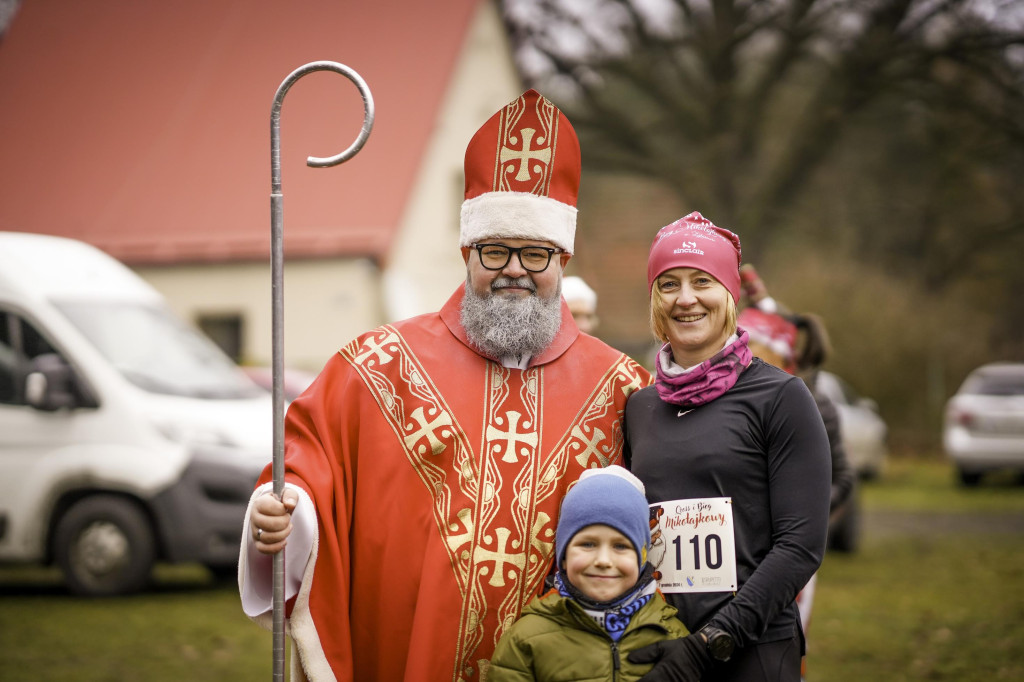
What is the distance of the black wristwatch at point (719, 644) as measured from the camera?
2943 millimetres

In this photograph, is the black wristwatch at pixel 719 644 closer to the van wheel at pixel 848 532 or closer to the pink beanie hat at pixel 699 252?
the pink beanie hat at pixel 699 252

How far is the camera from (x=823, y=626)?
29.6ft

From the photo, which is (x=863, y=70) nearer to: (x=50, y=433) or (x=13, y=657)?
(x=50, y=433)

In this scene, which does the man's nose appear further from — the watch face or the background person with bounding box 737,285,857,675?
Result: the background person with bounding box 737,285,857,675

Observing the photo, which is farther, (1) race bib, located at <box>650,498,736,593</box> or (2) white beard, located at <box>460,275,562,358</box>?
(2) white beard, located at <box>460,275,562,358</box>

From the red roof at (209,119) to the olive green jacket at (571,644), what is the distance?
14.1 meters

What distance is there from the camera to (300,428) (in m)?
3.62

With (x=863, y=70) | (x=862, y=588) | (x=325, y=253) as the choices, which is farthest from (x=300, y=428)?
(x=863, y=70)

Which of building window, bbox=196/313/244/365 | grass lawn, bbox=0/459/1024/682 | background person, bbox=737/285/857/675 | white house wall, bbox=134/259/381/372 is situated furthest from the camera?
building window, bbox=196/313/244/365

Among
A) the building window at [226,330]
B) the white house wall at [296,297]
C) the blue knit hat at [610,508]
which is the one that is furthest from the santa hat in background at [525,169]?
the building window at [226,330]

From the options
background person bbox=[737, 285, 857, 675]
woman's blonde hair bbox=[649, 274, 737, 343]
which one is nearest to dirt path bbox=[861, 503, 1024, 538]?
background person bbox=[737, 285, 857, 675]

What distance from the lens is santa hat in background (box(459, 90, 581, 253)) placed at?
3.72 metres

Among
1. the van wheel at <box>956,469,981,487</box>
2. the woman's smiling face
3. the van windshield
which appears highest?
the van windshield

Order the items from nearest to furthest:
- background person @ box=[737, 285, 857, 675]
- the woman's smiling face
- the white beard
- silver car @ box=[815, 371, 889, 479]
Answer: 1. the woman's smiling face
2. the white beard
3. background person @ box=[737, 285, 857, 675]
4. silver car @ box=[815, 371, 889, 479]
